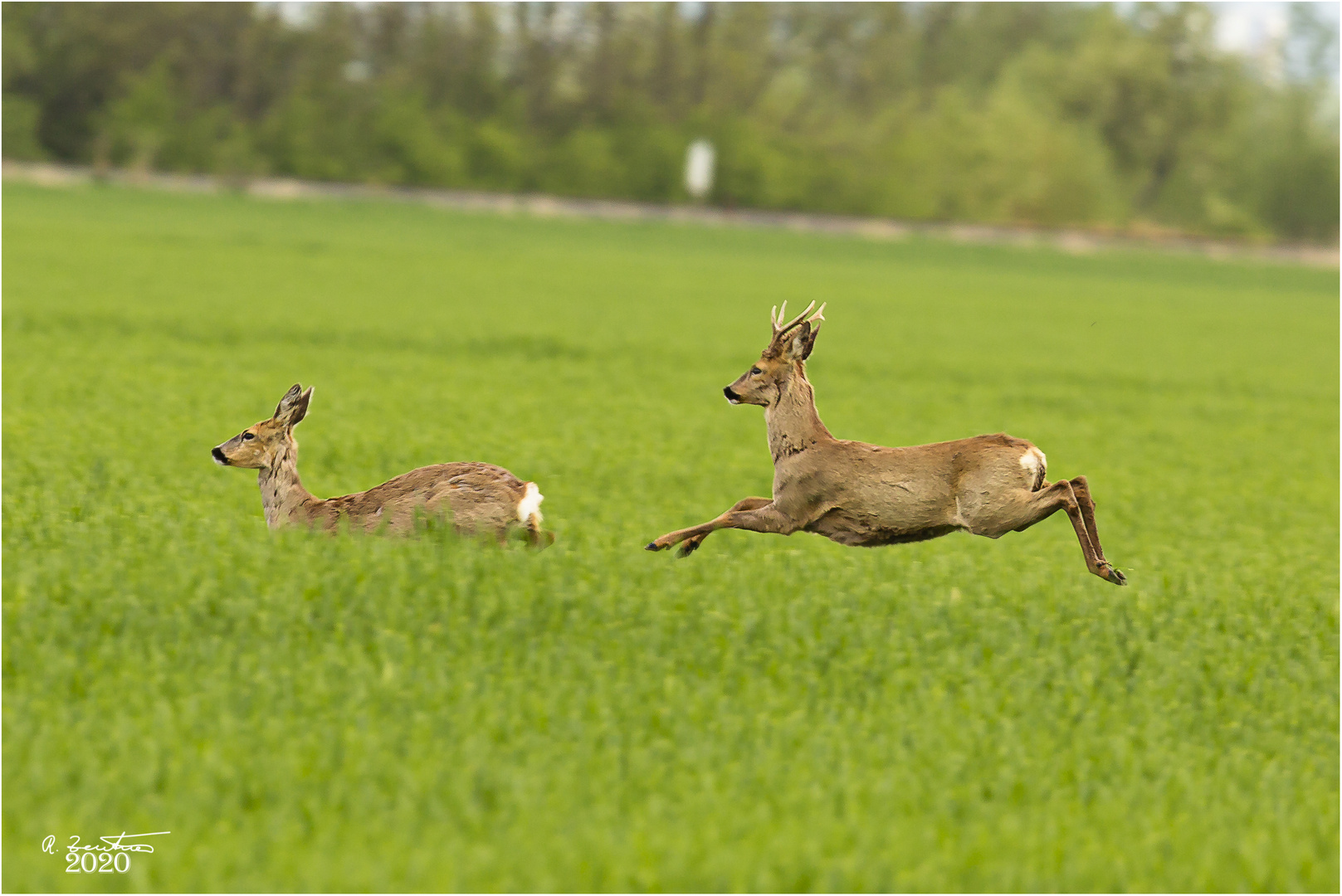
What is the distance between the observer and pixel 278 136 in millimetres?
91500

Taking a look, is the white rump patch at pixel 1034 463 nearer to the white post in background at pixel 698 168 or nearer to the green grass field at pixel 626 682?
the green grass field at pixel 626 682

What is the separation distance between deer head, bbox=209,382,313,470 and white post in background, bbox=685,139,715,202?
3517 inches

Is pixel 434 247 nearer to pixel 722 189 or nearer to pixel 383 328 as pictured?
pixel 383 328

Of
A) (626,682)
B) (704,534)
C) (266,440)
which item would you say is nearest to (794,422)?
(704,534)

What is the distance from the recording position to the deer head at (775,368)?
7.52 meters

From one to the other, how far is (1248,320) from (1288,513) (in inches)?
1314

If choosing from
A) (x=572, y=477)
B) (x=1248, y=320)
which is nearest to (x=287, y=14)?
(x=1248, y=320)

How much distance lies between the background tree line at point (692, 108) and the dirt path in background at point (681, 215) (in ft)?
20.7

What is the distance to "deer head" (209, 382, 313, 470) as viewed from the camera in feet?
26.9

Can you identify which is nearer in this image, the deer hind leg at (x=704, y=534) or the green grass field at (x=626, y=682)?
the green grass field at (x=626, y=682)

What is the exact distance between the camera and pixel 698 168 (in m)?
96.4
